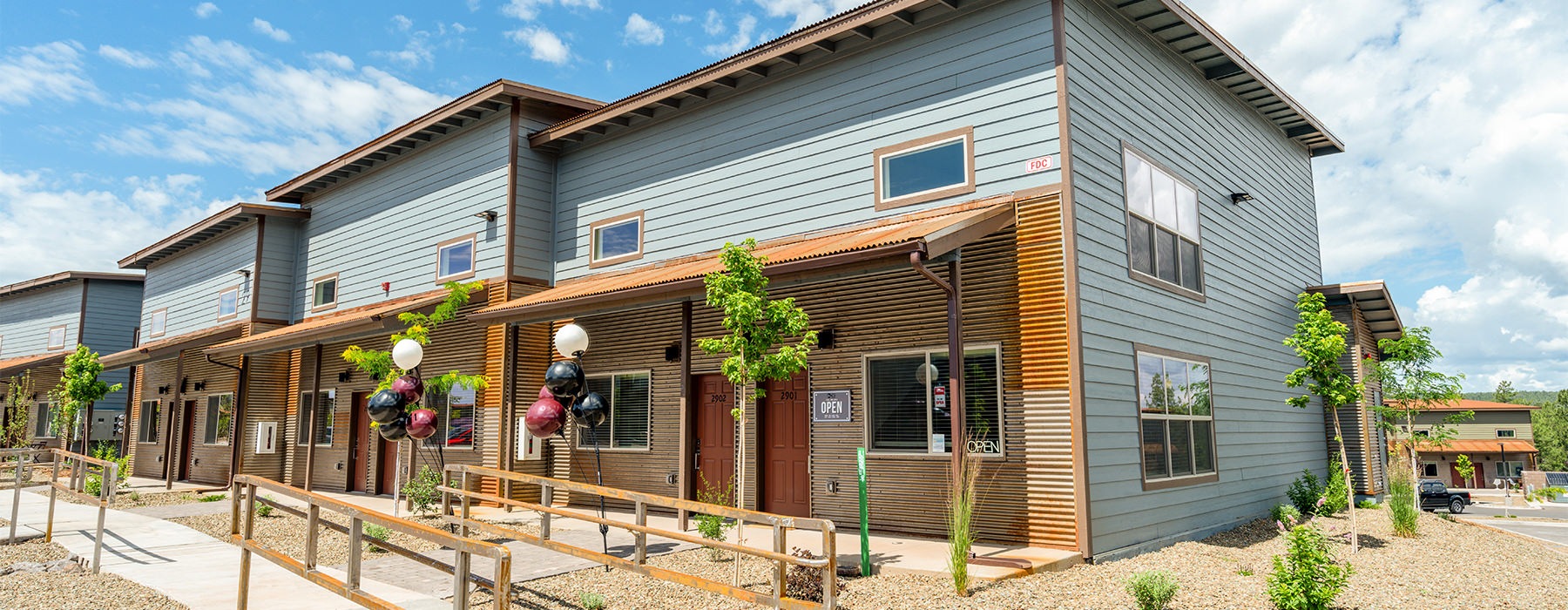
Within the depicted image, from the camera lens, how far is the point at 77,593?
8.07 metres

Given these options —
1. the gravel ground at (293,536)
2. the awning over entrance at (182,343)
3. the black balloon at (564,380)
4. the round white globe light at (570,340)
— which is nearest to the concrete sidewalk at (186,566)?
the gravel ground at (293,536)

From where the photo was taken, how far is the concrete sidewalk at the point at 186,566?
7.52 metres

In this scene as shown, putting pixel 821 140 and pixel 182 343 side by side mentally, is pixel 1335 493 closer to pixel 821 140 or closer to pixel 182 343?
pixel 821 140

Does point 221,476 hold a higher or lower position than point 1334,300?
lower

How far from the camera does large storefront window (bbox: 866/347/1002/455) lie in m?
10.1

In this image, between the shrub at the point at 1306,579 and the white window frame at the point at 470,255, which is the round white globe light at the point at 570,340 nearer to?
the white window frame at the point at 470,255

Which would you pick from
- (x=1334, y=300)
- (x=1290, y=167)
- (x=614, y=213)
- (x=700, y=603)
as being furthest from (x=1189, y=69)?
(x=700, y=603)

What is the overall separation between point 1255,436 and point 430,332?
13990 millimetres

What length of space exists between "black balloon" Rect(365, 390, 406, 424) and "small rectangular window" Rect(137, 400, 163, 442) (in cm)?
1710

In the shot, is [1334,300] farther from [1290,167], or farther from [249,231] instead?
[249,231]

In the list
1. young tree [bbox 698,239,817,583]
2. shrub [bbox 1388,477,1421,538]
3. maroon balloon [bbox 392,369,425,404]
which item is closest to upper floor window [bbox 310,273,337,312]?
maroon balloon [bbox 392,369,425,404]

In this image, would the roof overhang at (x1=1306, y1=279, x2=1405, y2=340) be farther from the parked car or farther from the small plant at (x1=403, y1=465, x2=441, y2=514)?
the small plant at (x1=403, y1=465, x2=441, y2=514)

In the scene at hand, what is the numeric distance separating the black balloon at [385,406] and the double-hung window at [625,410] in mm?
2597

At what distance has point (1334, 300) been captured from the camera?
16.5 metres
